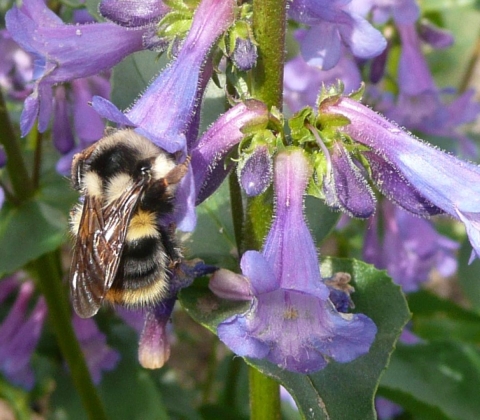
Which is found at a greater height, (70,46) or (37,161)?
(70,46)

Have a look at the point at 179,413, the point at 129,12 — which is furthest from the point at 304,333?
the point at 179,413

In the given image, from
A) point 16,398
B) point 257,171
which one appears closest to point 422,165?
point 257,171

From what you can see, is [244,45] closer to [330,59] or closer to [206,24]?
[206,24]

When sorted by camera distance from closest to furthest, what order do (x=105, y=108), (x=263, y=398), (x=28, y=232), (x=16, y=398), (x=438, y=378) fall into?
(x=105, y=108)
(x=263, y=398)
(x=28, y=232)
(x=438, y=378)
(x=16, y=398)

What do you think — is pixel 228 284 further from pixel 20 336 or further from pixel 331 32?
pixel 20 336

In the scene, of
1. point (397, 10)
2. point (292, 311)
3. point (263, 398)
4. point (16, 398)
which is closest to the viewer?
point (292, 311)

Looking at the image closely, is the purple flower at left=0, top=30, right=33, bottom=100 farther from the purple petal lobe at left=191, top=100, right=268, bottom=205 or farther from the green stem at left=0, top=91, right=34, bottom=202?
the purple petal lobe at left=191, top=100, right=268, bottom=205

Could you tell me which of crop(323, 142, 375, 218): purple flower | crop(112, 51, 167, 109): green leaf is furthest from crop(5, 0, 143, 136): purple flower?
crop(323, 142, 375, 218): purple flower
